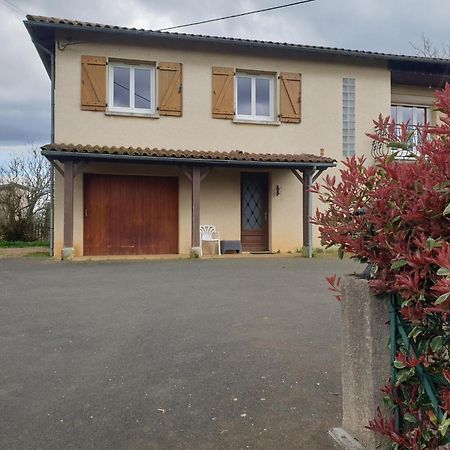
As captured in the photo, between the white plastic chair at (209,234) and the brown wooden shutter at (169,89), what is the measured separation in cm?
329

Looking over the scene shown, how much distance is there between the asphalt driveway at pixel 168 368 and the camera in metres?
2.51

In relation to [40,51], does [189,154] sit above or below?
below

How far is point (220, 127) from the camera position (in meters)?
12.5

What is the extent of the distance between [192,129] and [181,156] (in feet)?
5.57

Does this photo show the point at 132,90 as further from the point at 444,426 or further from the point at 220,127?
the point at 444,426

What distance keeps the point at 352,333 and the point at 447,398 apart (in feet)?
2.12

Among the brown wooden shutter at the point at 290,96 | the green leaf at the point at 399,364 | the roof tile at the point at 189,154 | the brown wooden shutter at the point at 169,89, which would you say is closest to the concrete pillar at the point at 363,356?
the green leaf at the point at 399,364

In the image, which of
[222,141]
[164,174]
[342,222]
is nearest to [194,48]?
[222,141]

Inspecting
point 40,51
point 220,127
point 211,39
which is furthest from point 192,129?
point 40,51

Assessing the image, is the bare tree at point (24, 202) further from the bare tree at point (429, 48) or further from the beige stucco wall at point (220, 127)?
the bare tree at point (429, 48)

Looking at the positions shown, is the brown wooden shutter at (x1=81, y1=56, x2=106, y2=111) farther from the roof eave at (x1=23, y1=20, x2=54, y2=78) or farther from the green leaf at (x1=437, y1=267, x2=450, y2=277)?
the green leaf at (x1=437, y1=267, x2=450, y2=277)

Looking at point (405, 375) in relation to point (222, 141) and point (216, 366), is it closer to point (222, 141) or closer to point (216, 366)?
point (216, 366)

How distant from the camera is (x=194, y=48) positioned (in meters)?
12.3

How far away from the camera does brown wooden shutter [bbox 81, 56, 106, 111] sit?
457 inches
